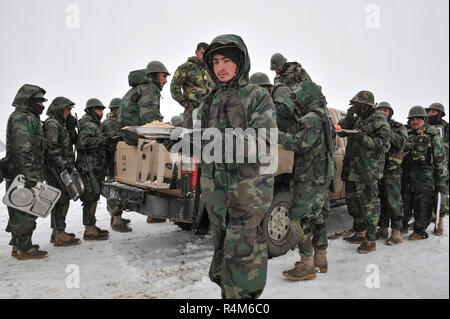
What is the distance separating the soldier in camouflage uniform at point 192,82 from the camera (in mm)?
5156

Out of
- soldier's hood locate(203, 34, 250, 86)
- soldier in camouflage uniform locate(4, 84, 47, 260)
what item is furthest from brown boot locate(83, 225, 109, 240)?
soldier's hood locate(203, 34, 250, 86)

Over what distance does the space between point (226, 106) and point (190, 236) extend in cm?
352

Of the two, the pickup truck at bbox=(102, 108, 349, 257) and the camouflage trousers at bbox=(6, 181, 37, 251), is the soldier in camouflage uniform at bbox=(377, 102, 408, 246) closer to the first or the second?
the pickup truck at bbox=(102, 108, 349, 257)

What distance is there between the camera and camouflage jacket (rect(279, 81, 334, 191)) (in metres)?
3.48

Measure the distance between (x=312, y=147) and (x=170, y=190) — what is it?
1.76 m

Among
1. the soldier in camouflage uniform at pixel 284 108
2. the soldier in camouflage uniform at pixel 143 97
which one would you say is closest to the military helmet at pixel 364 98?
the soldier in camouflage uniform at pixel 284 108

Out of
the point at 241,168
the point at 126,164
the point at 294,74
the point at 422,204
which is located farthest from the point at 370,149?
the point at 126,164

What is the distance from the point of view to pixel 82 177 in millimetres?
5352

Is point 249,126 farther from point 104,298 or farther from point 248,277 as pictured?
point 104,298

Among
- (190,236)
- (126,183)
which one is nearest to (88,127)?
(126,183)

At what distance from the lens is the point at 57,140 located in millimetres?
4887

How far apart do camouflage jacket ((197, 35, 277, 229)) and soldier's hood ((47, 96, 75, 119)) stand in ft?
11.3

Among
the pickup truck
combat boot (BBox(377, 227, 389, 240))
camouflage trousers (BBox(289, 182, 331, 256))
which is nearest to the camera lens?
camouflage trousers (BBox(289, 182, 331, 256))
